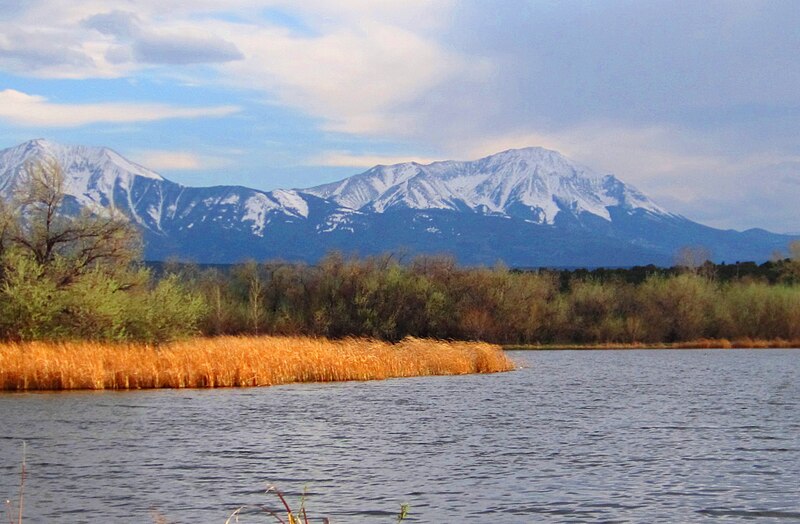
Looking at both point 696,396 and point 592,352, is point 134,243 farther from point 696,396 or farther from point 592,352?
point 592,352

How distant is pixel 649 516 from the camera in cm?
1912

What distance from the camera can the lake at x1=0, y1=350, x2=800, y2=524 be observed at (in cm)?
2023

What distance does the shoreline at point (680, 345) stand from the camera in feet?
335

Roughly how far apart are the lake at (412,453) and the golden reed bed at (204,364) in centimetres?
159

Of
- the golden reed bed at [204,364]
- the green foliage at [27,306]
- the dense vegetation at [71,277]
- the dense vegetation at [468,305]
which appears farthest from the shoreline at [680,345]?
the green foliage at [27,306]

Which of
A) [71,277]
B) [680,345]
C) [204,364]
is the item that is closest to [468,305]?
[680,345]

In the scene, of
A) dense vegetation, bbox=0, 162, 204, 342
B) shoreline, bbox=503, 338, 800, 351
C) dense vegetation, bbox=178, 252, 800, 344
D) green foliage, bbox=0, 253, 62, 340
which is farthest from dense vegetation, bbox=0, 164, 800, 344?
green foliage, bbox=0, 253, 62, 340

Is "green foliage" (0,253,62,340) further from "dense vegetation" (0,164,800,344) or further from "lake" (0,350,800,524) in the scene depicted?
"dense vegetation" (0,164,800,344)

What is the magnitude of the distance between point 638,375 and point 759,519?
144 feet

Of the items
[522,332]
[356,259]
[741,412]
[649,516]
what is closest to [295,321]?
[356,259]

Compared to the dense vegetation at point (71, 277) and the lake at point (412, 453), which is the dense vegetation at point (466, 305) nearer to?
the dense vegetation at point (71, 277)

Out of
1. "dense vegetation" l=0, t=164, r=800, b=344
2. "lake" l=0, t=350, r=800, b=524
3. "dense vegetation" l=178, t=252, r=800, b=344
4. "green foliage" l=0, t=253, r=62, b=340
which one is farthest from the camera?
"dense vegetation" l=178, t=252, r=800, b=344

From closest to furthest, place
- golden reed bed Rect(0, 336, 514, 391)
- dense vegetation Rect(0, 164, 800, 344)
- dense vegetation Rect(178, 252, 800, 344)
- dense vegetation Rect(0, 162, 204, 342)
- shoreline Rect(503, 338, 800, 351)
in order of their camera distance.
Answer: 1. golden reed bed Rect(0, 336, 514, 391)
2. dense vegetation Rect(0, 162, 204, 342)
3. dense vegetation Rect(0, 164, 800, 344)
4. dense vegetation Rect(178, 252, 800, 344)
5. shoreline Rect(503, 338, 800, 351)

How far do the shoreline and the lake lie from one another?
5497 centimetres
